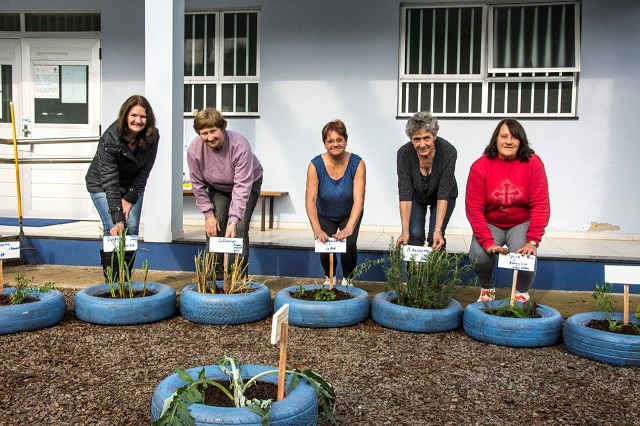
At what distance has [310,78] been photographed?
23.3ft

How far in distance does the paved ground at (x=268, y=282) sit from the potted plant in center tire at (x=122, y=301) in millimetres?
832

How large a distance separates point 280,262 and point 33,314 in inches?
88.7

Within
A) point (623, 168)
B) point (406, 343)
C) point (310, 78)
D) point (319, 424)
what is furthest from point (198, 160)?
point (623, 168)

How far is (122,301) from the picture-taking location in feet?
12.8

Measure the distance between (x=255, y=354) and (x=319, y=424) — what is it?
106 cm

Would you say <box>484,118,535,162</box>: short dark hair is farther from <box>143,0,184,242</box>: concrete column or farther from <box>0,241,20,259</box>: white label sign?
<box>0,241,20,259</box>: white label sign

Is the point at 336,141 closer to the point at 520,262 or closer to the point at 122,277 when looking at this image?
the point at 520,262

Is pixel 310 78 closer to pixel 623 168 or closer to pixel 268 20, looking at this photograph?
pixel 268 20

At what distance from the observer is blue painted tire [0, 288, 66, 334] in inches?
145

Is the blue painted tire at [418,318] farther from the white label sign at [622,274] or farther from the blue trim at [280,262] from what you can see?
the blue trim at [280,262]

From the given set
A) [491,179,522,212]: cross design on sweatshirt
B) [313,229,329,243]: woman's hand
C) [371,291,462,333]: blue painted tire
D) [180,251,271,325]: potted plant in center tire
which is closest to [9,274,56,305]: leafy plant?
[180,251,271,325]: potted plant in center tire

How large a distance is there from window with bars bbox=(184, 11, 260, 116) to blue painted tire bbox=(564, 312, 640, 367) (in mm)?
4716

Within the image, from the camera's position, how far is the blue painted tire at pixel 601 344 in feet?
10.6

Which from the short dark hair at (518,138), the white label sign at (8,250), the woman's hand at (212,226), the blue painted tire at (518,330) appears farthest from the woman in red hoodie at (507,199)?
the white label sign at (8,250)
